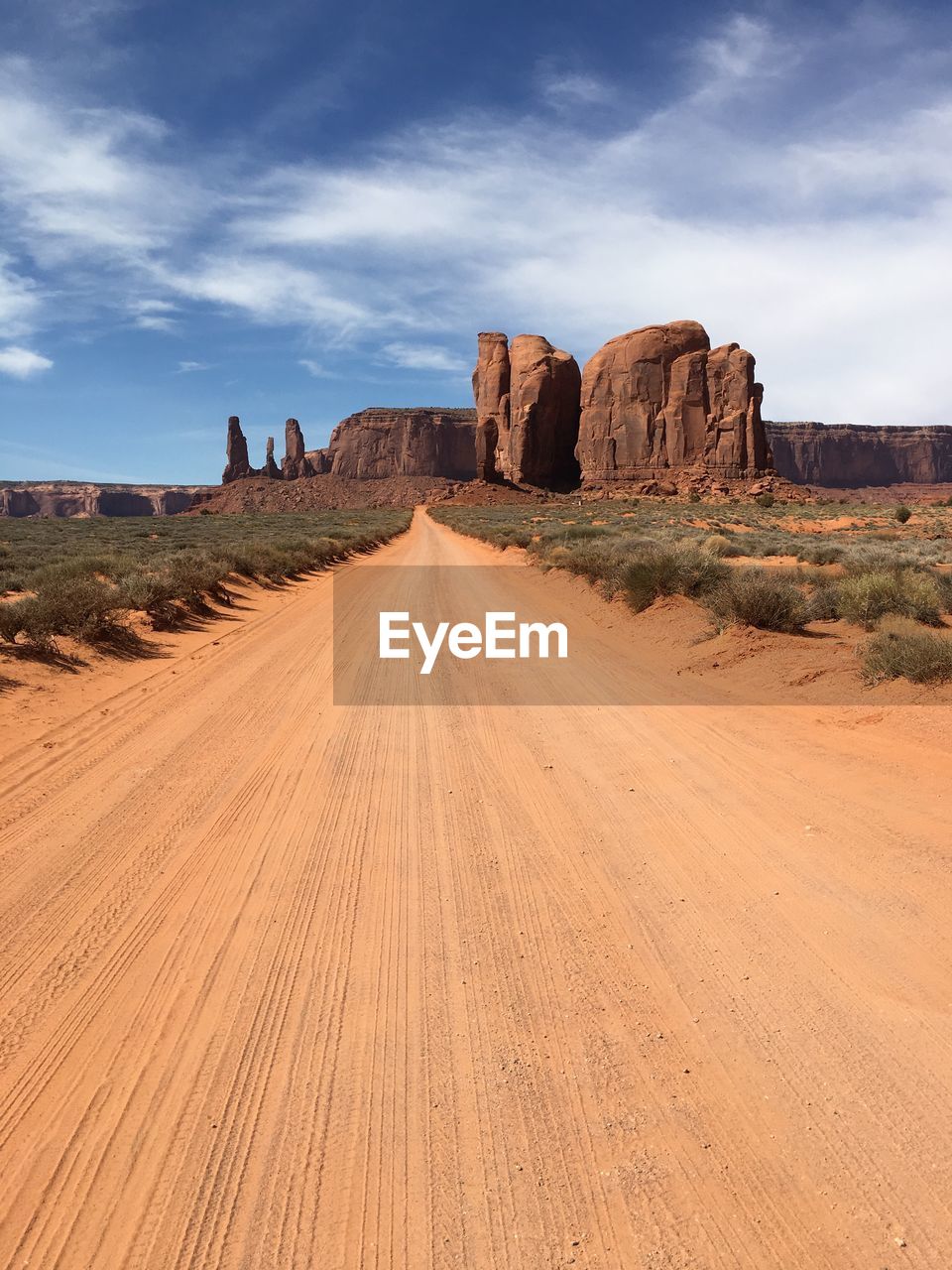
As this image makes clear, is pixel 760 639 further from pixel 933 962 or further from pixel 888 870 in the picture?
pixel 933 962

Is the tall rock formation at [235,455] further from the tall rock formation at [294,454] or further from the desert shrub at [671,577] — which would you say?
the desert shrub at [671,577]

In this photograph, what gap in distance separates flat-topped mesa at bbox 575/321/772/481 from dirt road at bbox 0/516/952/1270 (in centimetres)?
9145

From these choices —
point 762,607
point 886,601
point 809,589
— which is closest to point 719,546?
point 809,589

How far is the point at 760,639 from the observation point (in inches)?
415

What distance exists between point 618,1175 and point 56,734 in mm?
6772

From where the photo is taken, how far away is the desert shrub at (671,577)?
45.5 feet

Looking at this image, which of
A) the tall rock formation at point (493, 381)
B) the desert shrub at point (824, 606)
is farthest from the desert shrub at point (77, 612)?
the tall rock formation at point (493, 381)

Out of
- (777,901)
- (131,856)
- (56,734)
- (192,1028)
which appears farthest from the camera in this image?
(56,734)

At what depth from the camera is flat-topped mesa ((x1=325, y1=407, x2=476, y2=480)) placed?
167 meters

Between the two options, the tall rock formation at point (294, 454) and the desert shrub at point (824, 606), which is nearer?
the desert shrub at point (824, 606)

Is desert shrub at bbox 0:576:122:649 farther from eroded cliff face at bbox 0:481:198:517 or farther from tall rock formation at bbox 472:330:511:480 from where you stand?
eroded cliff face at bbox 0:481:198:517

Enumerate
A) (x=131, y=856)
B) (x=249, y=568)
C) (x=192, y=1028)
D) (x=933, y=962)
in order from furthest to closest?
(x=249, y=568), (x=131, y=856), (x=933, y=962), (x=192, y=1028)

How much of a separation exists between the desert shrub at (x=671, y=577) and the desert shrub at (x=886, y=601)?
283 cm

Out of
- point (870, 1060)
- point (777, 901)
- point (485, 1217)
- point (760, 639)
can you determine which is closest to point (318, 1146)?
point (485, 1217)
